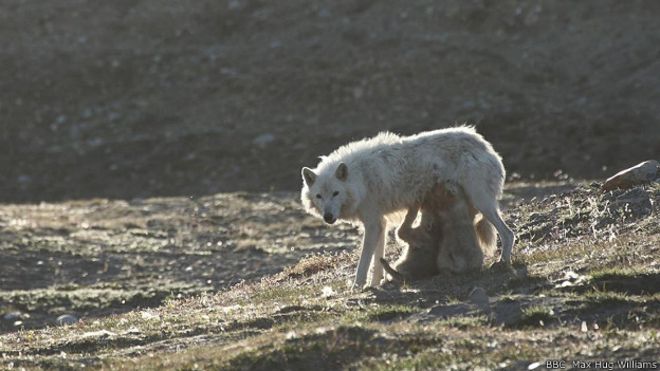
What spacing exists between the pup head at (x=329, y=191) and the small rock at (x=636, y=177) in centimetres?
577

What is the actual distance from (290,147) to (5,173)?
11248mm

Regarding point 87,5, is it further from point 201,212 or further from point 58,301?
point 58,301

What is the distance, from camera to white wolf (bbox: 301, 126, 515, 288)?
52.2ft

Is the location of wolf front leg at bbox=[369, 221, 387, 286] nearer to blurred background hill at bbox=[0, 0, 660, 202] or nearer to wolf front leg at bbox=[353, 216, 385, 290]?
wolf front leg at bbox=[353, 216, 385, 290]

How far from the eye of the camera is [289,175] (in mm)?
39812

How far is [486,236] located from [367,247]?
5.91 feet

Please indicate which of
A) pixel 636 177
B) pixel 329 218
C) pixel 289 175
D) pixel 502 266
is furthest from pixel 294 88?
pixel 502 266

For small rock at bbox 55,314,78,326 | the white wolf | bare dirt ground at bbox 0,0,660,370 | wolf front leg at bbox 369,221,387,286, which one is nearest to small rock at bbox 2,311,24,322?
bare dirt ground at bbox 0,0,660,370

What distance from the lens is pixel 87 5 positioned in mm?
55594

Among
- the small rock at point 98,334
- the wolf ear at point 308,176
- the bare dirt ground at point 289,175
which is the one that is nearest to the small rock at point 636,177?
the bare dirt ground at point 289,175

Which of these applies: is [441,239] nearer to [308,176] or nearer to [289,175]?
[308,176]

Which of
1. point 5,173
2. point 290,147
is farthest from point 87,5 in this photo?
point 290,147

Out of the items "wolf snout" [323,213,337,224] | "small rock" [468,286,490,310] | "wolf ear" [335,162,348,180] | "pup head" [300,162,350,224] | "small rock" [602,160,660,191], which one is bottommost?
"small rock" [468,286,490,310]

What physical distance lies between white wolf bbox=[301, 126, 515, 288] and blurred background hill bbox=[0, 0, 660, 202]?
2055 centimetres
